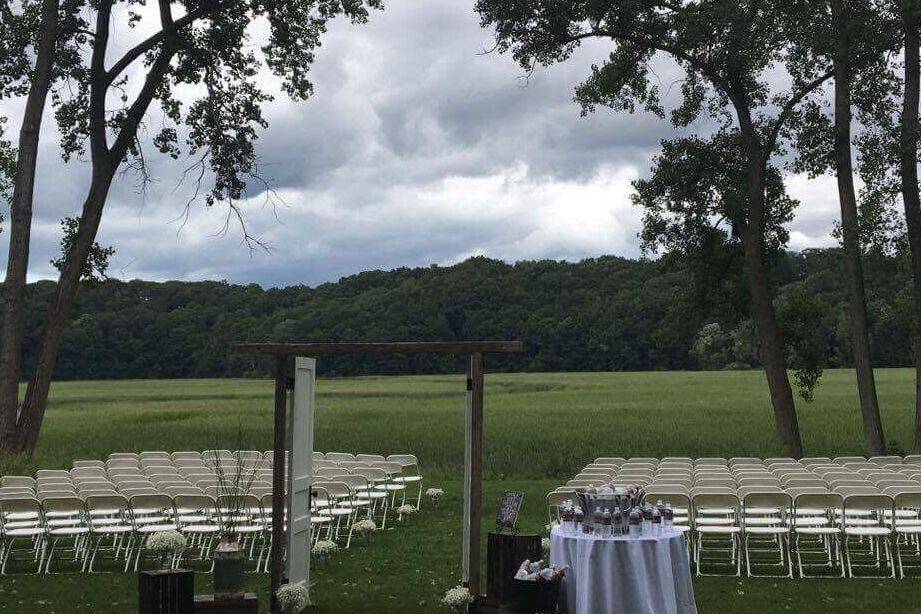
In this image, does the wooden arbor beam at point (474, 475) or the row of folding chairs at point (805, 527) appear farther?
the row of folding chairs at point (805, 527)

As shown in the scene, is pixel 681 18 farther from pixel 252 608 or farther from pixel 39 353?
pixel 252 608

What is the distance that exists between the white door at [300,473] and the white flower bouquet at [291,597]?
0.41 m

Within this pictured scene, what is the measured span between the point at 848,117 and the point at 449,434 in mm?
13509

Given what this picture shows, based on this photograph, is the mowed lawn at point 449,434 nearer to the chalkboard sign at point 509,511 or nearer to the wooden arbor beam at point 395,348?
the chalkboard sign at point 509,511

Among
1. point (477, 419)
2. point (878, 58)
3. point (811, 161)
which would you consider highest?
point (878, 58)

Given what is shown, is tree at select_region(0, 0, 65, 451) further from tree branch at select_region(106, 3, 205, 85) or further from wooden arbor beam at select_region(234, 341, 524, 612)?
wooden arbor beam at select_region(234, 341, 524, 612)

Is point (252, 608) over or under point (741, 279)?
under

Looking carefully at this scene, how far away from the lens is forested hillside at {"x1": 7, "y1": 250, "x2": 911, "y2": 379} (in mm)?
53281

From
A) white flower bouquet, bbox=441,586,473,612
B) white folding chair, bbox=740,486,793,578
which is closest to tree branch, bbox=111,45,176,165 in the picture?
white folding chair, bbox=740,486,793,578

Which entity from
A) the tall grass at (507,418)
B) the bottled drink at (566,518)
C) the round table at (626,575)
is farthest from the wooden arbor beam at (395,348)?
the tall grass at (507,418)

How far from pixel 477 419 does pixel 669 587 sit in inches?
78.0

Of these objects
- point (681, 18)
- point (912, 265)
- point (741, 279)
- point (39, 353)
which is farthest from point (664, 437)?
point (39, 353)

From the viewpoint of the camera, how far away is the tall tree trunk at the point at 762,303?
2223 cm

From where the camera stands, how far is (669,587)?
24.8 feet
